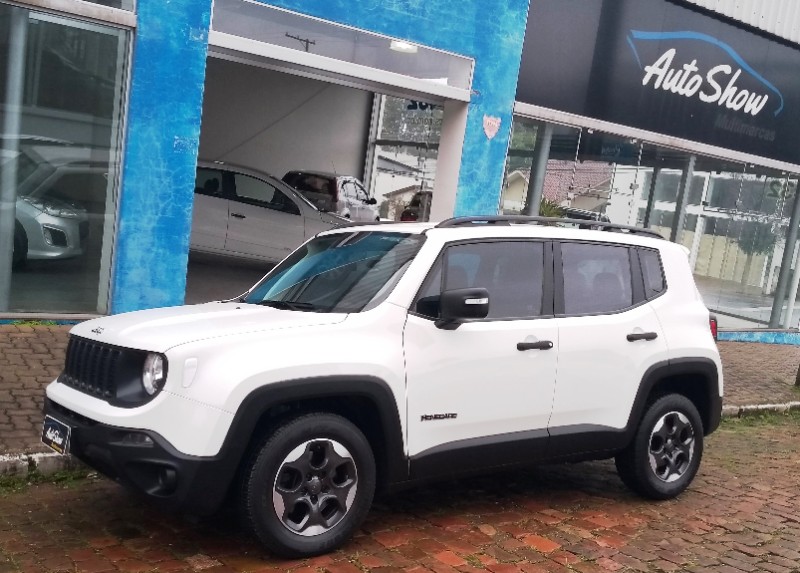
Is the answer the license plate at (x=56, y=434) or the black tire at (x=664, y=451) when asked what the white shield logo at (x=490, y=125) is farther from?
the license plate at (x=56, y=434)

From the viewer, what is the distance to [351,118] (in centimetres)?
1934

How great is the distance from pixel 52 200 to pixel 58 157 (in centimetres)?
42

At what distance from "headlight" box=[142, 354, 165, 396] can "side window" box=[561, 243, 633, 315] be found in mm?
2442

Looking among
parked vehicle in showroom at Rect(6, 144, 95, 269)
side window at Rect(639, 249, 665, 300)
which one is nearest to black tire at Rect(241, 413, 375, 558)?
side window at Rect(639, 249, 665, 300)

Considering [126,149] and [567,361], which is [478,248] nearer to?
[567,361]

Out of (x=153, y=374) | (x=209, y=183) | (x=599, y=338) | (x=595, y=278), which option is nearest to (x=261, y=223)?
(x=209, y=183)

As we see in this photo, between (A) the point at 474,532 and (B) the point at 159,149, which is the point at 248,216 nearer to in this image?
(B) the point at 159,149

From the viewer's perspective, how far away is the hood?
13.1ft

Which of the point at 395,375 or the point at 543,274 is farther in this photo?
the point at 543,274

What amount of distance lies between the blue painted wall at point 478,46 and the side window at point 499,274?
5.38 meters

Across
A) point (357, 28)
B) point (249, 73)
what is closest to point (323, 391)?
point (357, 28)

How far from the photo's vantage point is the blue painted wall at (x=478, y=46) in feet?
32.2

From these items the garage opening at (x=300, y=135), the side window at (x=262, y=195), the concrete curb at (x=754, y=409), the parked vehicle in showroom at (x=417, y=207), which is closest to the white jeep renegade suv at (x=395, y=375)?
the concrete curb at (x=754, y=409)

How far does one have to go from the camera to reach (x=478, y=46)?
1048 cm
